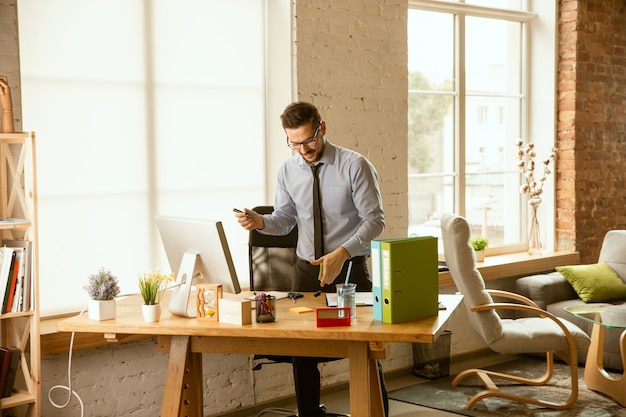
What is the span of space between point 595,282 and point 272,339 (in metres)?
3.64

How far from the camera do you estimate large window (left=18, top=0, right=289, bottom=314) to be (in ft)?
14.7

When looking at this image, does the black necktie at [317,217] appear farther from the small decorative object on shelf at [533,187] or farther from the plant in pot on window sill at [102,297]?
the small decorative object on shelf at [533,187]

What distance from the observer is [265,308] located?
351 centimetres

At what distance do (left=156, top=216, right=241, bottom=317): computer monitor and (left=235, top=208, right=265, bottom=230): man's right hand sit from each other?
416mm

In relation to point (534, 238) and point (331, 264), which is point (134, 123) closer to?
point (331, 264)

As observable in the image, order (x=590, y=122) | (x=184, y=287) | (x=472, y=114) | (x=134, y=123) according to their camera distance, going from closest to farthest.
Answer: (x=184, y=287)
(x=134, y=123)
(x=472, y=114)
(x=590, y=122)

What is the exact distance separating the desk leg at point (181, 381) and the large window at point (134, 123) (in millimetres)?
1165

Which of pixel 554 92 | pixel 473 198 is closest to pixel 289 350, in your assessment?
pixel 473 198

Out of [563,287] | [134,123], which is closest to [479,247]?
[563,287]

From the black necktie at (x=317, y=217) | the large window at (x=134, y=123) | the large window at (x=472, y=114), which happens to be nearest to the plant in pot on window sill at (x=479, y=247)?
the large window at (x=472, y=114)

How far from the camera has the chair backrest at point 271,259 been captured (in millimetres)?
4789

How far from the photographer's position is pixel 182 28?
195 inches

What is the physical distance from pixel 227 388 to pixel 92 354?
94 cm

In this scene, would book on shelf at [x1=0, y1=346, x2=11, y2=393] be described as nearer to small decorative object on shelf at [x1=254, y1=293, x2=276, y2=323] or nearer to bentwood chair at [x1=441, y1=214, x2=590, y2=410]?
small decorative object on shelf at [x1=254, y1=293, x2=276, y2=323]
